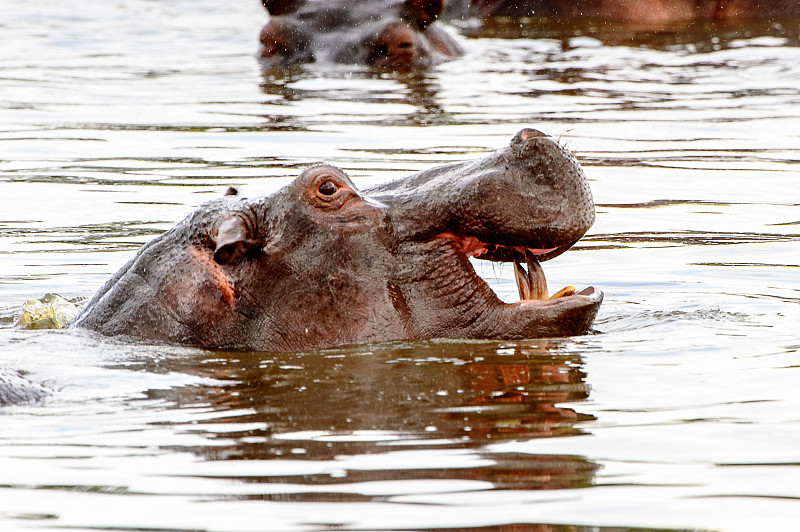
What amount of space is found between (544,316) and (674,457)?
1.65m

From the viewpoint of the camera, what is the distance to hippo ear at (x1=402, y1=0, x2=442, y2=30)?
17125 mm

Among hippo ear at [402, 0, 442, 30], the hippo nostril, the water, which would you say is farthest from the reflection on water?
hippo ear at [402, 0, 442, 30]

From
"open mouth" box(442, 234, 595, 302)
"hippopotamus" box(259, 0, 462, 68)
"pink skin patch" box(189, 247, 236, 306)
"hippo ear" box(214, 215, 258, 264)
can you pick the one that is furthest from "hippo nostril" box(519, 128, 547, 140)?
"hippopotamus" box(259, 0, 462, 68)

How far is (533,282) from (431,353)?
1.68 ft

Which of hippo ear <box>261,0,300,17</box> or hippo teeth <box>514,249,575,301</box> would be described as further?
hippo ear <box>261,0,300,17</box>

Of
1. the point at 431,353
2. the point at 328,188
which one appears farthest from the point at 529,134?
the point at 431,353

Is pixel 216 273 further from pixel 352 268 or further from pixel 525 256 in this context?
pixel 525 256

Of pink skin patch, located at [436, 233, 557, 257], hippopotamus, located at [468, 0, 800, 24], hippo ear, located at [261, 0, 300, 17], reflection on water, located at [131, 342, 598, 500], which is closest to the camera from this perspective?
reflection on water, located at [131, 342, 598, 500]

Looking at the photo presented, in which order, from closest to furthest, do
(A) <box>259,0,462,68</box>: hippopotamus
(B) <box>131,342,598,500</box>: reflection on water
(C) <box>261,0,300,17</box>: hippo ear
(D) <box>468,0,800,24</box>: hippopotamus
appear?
(B) <box>131,342,598,500</box>: reflection on water
(A) <box>259,0,462,68</box>: hippopotamus
(C) <box>261,0,300,17</box>: hippo ear
(D) <box>468,0,800,24</box>: hippopotamus

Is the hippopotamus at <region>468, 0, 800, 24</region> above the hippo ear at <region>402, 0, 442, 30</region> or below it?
below

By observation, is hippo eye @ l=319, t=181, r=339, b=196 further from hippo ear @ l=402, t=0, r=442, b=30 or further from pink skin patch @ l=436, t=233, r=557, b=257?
hippo ear @ l=402, t=0, r=442, b=30

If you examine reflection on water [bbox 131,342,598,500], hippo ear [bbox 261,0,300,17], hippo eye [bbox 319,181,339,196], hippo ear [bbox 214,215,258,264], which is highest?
hippo ear [bbox 261,0,300,17]

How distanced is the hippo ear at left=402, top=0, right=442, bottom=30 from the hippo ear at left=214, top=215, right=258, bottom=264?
11.6 metres

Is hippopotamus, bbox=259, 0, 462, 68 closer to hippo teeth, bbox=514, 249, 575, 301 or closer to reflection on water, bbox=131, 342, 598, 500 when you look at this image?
hippo teeth, bbox=514, 249, 575, 301
